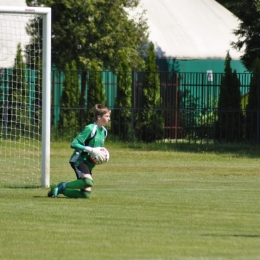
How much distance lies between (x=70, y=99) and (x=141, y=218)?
65.2ft

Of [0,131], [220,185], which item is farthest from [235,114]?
[220,185]

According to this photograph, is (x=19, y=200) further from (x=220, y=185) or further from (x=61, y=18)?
(x=61, y=18)

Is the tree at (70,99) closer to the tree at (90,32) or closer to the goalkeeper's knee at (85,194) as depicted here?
the tree at (90,32)

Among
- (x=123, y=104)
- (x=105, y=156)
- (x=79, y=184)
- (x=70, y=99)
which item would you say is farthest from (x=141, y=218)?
(x=70, y=99)

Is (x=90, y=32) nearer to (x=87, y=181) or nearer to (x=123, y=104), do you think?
(x=123, y=104)

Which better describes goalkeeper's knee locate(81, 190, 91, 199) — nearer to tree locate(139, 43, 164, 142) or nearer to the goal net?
the goal net

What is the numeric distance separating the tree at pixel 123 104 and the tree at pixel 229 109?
2771 millimetres

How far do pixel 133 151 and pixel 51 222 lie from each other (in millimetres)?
16620

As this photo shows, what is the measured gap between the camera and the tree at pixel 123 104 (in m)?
30.6

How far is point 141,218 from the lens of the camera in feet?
38.0

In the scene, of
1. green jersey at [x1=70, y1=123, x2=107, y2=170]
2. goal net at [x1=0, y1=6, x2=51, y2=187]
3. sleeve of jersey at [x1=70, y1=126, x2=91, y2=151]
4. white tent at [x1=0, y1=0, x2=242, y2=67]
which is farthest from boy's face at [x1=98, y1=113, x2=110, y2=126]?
white tent at [x1=0, y1=0, x2=242, y2=67]

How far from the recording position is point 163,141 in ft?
101

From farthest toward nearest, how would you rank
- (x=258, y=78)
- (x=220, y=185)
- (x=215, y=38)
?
(x=215, y=38), (x=258, y=78), (x=220, y=185)

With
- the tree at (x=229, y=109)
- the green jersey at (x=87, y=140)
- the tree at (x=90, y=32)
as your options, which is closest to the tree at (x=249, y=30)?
the tree at (x=90, y=32)
